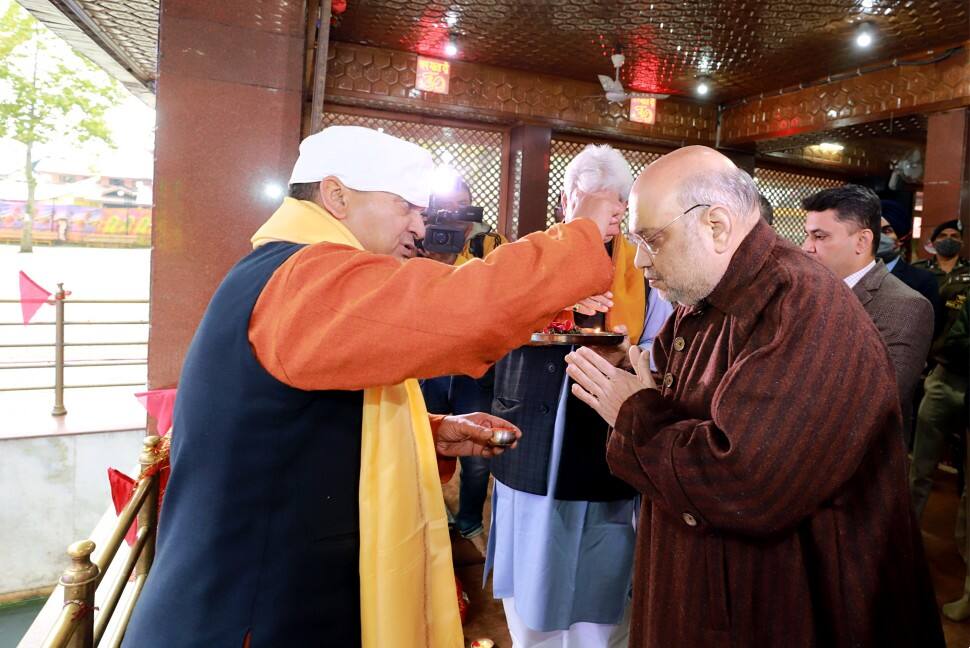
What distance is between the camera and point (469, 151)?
6676mm

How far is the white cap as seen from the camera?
135 cm

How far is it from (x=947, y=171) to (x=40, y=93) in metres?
12.9

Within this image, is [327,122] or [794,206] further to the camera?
[794,206]

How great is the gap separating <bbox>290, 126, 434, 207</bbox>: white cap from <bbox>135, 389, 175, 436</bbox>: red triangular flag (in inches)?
87.1

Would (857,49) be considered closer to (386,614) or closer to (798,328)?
(798,328)

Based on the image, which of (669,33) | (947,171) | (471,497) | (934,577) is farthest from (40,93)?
(934,577)

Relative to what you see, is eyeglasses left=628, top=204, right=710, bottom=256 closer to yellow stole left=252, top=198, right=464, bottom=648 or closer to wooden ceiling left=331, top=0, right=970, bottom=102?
yellow stole left=252, top=198, right=464, bottom=648

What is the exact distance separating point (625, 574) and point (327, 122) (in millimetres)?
5258

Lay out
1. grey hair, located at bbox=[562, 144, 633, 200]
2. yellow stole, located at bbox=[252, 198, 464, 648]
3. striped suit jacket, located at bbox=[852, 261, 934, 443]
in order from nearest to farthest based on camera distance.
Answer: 1. yellow stole, located at bbox=[252, 198, 464, 648]
2. grey hair, located at bbox=[562, 144, 633, 200]
3. striped suit jacket, located at bbox=[852, 261, 934, 443]

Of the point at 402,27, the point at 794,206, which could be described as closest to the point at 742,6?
the point at 402,27

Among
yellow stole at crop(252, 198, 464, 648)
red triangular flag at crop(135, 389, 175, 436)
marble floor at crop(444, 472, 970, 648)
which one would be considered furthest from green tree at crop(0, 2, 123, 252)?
yellow stole at crop(252, 198, 464, 648)

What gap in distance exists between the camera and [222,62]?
3.16 m

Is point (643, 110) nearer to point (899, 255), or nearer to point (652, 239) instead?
point (899, 255)

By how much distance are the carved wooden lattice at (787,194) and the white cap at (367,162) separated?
306 inches
